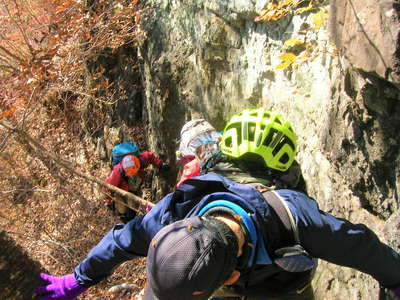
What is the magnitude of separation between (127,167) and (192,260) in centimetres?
411

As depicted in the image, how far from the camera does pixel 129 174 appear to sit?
18.1 feet

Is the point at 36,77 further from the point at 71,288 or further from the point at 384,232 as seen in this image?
the point at 384,232

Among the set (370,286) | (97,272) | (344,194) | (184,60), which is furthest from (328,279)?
(184,60)

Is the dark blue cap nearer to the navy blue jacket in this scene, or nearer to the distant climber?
the navy blue jacket

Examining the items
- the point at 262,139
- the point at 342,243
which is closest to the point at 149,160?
→ the point at 262,139

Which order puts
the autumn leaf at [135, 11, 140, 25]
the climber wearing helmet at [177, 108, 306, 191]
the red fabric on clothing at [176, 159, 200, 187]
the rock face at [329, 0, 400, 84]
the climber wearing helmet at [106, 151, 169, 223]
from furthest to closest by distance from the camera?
the autumn leaf at [135, 11, 140, 25] < the climber wearing helmet at [106, 151, 169, 223] < the red fabric on clothing at [176, 159, 200, 187] < the climber wearing helmet at [177, 108, 306, 191] < the rock face at [329, 0, 400, 84]

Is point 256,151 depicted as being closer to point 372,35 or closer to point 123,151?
point 372,35

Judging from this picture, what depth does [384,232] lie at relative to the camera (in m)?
2.31

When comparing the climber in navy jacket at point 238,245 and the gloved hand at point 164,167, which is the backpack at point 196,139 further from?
the gloved hand at point 164,167

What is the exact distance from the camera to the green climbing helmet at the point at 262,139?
101 inches

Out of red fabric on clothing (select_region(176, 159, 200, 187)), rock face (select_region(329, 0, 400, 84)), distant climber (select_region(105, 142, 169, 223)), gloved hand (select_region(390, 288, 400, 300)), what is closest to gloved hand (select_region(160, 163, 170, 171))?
distant climber (select_region(105, 142, 169, 223))

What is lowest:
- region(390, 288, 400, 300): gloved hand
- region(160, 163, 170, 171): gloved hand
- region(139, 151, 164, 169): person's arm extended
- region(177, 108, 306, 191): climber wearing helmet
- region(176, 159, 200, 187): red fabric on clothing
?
region(390, 288, 400, 300): gloved hand

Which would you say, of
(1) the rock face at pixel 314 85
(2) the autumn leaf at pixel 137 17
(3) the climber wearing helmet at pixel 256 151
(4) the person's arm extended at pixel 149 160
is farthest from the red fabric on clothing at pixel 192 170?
(2) the autumn leaf at pixel 137 17

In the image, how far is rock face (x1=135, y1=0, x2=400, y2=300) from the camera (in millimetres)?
Answer: 2141
